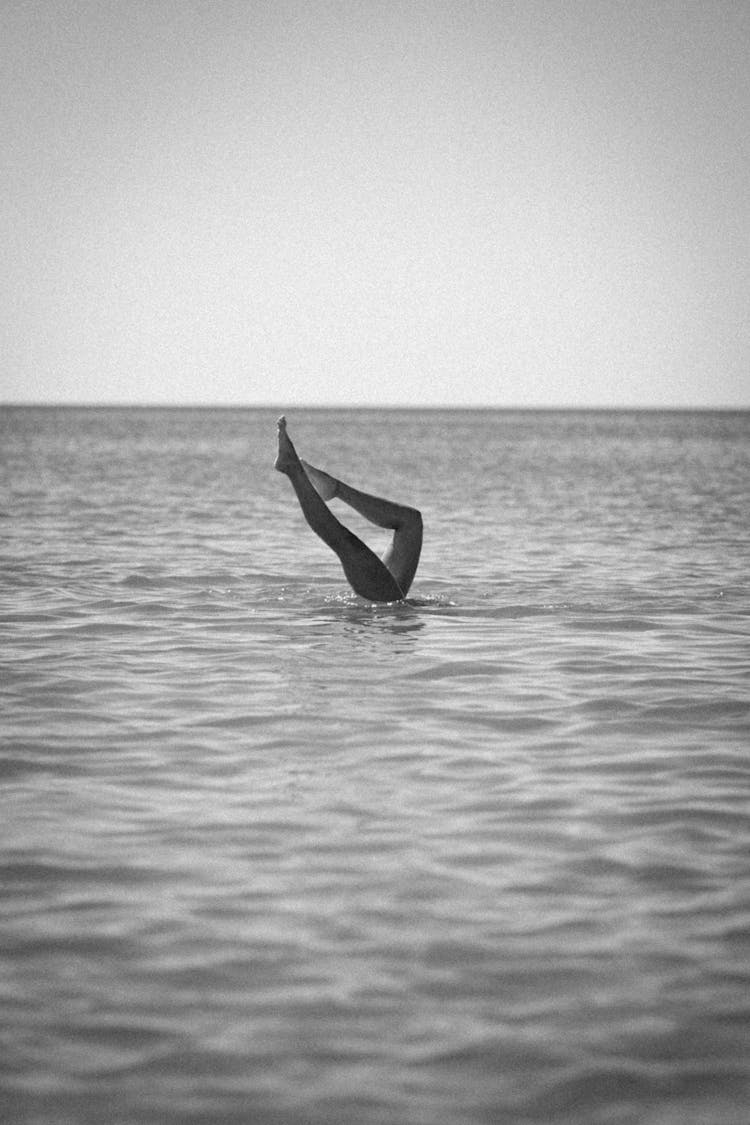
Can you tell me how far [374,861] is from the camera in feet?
24.7

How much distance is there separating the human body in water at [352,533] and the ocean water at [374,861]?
1.18 ft

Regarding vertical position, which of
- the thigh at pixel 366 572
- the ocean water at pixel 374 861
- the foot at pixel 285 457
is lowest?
the ocean water at pixel 374 861

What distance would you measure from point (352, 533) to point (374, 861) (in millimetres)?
8609

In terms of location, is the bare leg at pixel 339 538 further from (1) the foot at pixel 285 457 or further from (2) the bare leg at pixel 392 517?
(2) the bare leg at pixel 392 517

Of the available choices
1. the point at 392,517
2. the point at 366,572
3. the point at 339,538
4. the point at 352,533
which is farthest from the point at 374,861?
the point at 366,572

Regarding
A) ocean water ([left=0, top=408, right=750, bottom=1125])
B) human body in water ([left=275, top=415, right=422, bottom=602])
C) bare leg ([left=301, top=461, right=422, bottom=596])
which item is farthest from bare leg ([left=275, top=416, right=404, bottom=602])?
ocean water ([left=0, top=408, right=750, bottom=1125])

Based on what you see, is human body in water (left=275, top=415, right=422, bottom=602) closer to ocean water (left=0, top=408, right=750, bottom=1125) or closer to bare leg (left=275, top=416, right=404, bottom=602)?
bare leg (left=275, top=416, right=404, bottom=602)

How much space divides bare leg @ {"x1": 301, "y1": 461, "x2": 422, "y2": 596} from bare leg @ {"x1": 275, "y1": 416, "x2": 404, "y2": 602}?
125mm

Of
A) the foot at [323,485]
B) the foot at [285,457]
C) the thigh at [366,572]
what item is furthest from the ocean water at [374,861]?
the foot at [285,457]

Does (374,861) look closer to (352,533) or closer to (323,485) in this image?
(323,485)

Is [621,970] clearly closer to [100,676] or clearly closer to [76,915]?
[76,915]

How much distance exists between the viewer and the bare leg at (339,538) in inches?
589

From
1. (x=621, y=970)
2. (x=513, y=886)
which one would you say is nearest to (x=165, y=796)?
(x=513, y=886)

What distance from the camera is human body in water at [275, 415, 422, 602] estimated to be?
592 inches
